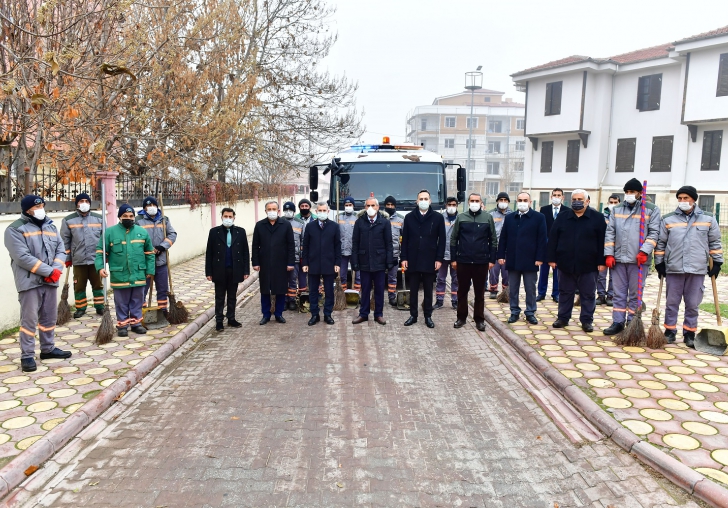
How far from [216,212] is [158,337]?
12487 millimetres

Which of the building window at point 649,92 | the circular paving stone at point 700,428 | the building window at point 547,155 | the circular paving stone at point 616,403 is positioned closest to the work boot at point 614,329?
the circular paving stone at point 616,403

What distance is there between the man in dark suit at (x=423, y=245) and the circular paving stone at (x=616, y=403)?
3477 mm

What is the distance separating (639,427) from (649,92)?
30308mm

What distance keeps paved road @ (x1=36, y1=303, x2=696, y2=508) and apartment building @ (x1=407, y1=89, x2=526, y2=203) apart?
60317 mm

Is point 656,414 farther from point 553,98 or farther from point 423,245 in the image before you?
point 553,98

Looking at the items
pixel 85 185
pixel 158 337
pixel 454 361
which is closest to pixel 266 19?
pixel 85 185

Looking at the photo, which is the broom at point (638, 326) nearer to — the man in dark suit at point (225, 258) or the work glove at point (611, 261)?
the work glove at point (611, 261)

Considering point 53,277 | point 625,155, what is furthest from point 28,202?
point 625,155

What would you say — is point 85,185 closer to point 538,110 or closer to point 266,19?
point 266,19

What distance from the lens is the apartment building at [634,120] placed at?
2694cm

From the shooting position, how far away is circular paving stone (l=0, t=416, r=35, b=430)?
15.8 ft

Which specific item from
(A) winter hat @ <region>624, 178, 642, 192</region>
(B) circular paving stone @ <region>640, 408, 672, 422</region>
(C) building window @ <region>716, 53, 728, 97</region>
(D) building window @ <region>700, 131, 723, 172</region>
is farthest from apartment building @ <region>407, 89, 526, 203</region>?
(B) circular paving stone @ <region>640, 408, 672, 422</region>

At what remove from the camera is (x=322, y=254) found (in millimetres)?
8930

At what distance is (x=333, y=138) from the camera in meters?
23.1
